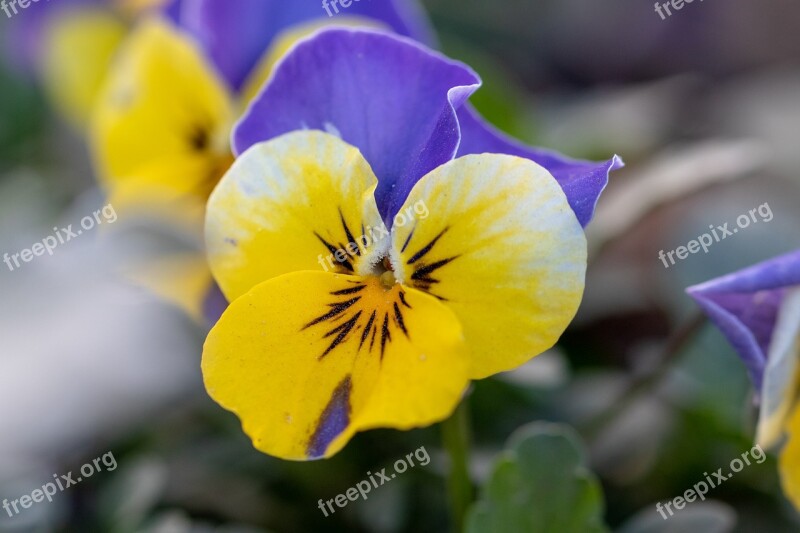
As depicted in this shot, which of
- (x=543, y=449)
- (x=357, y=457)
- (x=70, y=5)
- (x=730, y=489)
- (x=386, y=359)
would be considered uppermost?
(x=70, y=5)

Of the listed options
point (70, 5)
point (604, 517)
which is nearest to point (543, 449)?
point (604, 517)

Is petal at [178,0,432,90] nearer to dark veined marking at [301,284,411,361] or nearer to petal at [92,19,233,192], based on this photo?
petal at [92,19,233,192]

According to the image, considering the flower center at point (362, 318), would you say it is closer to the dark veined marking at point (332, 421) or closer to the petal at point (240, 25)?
the dark veined marking at point (332, 421)

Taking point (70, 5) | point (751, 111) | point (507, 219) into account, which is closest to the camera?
point (507, 219)

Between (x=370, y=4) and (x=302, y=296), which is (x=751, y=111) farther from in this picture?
(x=302, y=296)
